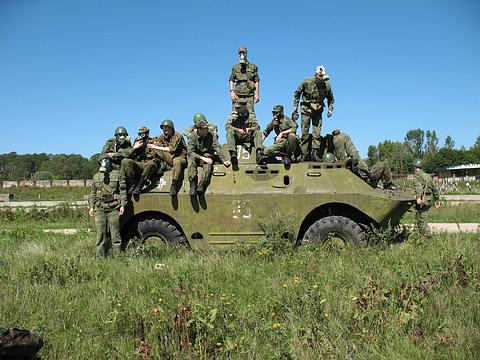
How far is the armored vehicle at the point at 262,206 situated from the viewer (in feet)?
27.6

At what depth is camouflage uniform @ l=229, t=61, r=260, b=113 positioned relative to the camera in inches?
418

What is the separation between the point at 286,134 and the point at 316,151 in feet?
3.02

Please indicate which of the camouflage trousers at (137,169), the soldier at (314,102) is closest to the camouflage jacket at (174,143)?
the camouflage trousers at (137,169)

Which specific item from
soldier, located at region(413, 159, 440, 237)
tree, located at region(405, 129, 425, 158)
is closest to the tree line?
tree, located at region(405, 129, 425, 158)

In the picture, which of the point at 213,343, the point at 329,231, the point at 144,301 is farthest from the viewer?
the point at 329,231

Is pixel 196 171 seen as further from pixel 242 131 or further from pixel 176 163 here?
pixel 242 131

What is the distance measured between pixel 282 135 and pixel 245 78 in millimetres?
1942

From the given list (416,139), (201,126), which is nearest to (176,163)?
(201,126)

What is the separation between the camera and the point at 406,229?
1084 centimetres

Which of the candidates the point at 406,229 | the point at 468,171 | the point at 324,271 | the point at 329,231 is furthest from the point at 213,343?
the point at 468,171

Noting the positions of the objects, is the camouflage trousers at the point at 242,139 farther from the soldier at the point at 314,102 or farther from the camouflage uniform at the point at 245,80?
the camouflage uniform at the point at 245,80

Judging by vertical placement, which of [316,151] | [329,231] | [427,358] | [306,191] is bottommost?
[427,358]

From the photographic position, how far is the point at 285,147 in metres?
9.23

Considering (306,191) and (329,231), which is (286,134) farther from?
(329,231)
